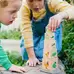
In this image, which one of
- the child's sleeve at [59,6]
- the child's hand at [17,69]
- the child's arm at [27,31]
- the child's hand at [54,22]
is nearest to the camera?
the child's hand at [54,22]

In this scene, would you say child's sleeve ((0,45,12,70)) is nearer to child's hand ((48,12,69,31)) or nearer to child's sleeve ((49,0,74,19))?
child's hand ((48,12,69,31))

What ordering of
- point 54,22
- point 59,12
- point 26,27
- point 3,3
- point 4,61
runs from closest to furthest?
point 54,22 → point 3,3 → point 4,61 → point 59,12 → point 26,27

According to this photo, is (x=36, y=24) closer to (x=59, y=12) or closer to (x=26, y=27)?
(x=26, y=27)

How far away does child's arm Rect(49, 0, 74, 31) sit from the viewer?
2.63 meters

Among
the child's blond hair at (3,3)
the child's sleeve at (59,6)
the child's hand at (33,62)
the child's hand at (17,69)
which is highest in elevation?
the child's blond hair at (3,3)

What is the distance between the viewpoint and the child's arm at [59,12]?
104 inches

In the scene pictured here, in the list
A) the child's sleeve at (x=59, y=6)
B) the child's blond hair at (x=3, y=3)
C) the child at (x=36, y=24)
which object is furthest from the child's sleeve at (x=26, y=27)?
the child's blond hair at (x=3, y=3)

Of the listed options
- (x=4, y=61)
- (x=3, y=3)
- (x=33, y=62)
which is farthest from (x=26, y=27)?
(x=3, y=3)

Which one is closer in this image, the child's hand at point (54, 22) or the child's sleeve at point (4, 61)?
the child's hand at point (54, 22)

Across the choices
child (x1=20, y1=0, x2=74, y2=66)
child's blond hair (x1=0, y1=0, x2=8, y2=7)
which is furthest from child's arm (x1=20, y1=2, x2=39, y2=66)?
child's blond hair (x1=0, y1=0, x2=8, y2=7)

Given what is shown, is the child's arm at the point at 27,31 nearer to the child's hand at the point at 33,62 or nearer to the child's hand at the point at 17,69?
the child's hand at the point at 33,62

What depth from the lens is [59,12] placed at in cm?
306

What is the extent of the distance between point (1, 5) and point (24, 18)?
0.58m

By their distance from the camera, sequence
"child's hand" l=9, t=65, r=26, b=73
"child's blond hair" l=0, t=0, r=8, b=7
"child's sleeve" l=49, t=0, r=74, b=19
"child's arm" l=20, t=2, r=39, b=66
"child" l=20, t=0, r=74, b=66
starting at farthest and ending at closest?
"child's arm" l=20, t=2, r=39, b=66 → "child" l=20, t=0, r=74, b=66 → "child's sleeve" l=49, t=0, r=74, b=19 → "child's hand" l=9, t=65, r=26, b=73 → "child's blond hair" l=0, t=0, r=8, b=7
